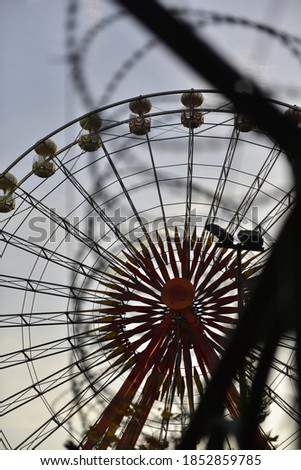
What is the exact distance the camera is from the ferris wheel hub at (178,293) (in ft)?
57.0

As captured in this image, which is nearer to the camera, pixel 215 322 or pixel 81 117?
pixel 215 322

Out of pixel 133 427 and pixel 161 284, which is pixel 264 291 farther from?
pixel 161 284

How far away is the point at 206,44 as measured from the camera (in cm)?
245

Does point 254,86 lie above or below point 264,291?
Answer: above

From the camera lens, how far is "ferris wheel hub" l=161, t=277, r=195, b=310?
1738 centimetres

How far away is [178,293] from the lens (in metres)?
17.5

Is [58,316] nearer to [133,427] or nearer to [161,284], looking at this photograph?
[161,284]

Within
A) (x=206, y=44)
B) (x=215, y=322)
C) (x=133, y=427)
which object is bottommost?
(x=206, y=44)

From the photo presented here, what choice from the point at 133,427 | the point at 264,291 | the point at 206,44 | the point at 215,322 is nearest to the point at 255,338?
the point at 264,291

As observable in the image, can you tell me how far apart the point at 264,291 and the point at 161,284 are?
15037 millimetres

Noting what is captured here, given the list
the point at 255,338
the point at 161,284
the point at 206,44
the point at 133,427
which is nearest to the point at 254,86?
the point at 206,44
